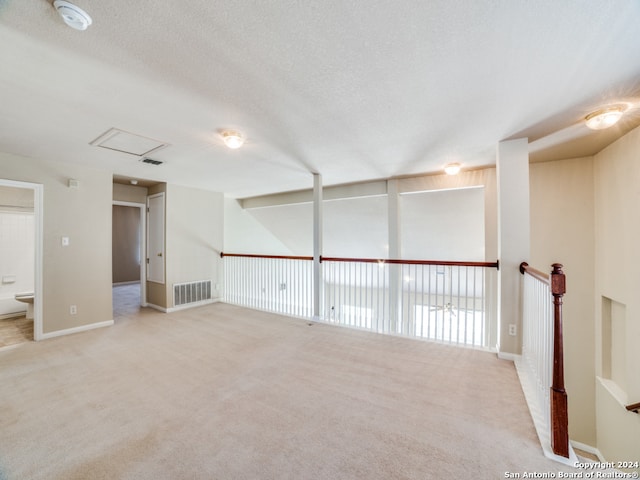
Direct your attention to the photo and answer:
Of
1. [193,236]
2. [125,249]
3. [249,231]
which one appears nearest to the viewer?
[193,236]

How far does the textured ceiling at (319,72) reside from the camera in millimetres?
1245

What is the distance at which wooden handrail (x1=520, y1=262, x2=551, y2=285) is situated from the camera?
1.89m

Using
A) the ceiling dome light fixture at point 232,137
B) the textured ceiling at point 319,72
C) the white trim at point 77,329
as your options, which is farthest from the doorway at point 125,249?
the ceiling dome light fixture at point 232,137

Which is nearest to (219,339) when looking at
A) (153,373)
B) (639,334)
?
(153,373)

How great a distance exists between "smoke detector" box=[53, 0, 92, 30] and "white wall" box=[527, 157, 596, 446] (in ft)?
16.5

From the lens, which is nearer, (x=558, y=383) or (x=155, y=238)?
(x=558, y=383)

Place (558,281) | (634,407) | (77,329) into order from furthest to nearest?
(77,329) → (634,407) → (558,281)

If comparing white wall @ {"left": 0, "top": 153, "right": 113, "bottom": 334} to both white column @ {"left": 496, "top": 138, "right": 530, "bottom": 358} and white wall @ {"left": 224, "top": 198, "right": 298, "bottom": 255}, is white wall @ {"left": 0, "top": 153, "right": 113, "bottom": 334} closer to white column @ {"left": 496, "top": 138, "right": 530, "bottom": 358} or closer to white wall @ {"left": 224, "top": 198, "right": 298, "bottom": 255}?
white wall @ {"left": 224, "top": 198, "right": 298, "bottom": 255}

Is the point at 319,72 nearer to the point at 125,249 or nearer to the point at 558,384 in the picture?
the point at 558,384

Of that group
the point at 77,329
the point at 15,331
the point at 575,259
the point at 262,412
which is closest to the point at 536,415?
the point at 262,412

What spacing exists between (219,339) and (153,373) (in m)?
0.91

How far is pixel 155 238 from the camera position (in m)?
4.98

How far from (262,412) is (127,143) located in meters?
3.08

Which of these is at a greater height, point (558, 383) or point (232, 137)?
point (232, 137)
